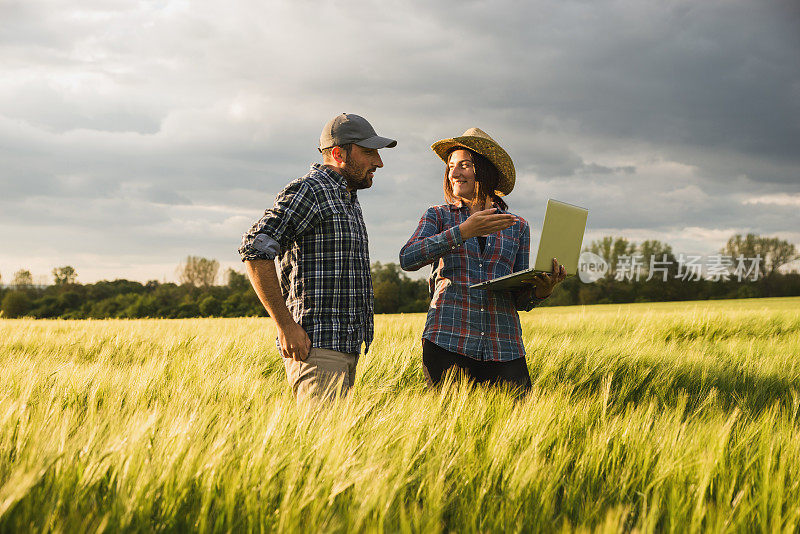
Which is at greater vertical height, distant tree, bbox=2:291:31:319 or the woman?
the woman

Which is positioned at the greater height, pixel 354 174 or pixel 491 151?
pixel 491 151

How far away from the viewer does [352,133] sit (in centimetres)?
268

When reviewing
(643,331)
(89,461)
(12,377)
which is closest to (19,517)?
(89,461)

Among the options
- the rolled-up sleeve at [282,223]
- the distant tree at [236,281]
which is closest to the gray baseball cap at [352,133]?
the rolled-up sleeve at [282,223]

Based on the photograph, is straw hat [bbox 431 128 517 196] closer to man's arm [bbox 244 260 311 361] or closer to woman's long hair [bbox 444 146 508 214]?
woman's long hair [bbox 444 146 508 214]

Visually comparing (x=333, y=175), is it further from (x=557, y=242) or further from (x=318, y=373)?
(x=557, y=242)

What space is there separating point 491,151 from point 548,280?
0.84m

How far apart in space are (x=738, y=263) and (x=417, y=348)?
2351 inches

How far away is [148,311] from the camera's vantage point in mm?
53375

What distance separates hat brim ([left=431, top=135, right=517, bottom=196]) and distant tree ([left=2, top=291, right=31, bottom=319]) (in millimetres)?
72427

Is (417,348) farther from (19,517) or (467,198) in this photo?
(19,517)

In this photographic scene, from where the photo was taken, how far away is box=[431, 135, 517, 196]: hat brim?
3186 millimetres

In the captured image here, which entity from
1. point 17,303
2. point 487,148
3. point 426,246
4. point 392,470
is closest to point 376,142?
point 426,246

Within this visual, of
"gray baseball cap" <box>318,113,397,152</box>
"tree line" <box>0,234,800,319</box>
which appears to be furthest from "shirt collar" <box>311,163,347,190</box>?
"tree line" <box>0,234,800,319</box>
